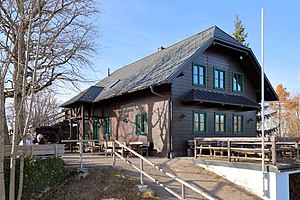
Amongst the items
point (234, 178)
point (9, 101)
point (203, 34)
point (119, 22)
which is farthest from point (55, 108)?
point (234, 178)

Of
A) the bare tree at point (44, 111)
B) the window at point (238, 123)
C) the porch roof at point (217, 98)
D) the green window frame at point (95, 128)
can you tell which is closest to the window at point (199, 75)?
the porch roof at point (217, 98)

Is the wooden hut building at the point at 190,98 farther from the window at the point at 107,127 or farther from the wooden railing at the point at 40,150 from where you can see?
the wooden railing at the point at 40,150

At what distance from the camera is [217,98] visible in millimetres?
16781

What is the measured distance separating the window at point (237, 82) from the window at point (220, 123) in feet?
7.04

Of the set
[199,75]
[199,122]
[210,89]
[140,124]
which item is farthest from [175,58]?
[140,124]

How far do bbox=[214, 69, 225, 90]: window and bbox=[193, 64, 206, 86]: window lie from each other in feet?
3.46

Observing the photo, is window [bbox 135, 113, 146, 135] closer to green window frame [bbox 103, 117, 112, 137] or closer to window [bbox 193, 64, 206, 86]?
window [bbox 193, 64, 206, 86]

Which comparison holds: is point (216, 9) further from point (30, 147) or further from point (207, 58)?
point (30, 147)

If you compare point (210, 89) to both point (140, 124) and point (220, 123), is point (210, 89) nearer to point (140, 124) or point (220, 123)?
point (220, 123)

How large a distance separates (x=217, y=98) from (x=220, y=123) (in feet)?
6.52

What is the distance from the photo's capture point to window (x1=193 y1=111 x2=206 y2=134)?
1655 cm

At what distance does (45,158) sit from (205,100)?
8.77m

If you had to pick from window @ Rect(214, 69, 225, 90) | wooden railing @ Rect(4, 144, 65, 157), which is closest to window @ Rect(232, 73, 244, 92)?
window @ Rect(214, 69, 225, 90)

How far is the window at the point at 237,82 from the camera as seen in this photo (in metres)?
19.1
